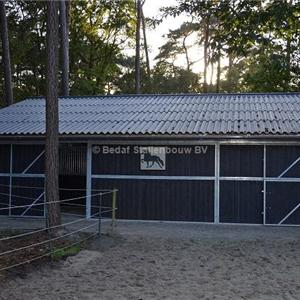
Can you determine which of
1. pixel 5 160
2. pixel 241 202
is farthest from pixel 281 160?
pixel 5 160

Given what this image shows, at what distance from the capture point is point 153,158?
15.6 meters

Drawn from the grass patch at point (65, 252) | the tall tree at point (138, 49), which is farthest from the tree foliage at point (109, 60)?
the grass patch at point (65, 252)

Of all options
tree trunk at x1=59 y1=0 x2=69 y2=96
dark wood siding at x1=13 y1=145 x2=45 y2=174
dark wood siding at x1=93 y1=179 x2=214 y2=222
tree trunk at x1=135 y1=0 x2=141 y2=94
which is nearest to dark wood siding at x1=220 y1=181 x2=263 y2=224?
dark wood siding at x1=93 y1=179 x2=214 y2=222

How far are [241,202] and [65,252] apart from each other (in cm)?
623

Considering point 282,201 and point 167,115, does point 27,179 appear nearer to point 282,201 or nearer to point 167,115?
point 167,115

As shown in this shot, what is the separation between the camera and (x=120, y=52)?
38344mm

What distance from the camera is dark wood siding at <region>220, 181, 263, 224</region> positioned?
15.0 metres

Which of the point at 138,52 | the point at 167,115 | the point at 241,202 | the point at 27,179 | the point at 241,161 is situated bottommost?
the point at 241,202

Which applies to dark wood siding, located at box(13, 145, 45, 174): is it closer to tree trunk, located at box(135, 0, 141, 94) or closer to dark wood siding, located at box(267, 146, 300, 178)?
dark wood siding, located at box(267, 146, 300, 178)

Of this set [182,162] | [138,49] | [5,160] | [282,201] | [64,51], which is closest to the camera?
[282,201]

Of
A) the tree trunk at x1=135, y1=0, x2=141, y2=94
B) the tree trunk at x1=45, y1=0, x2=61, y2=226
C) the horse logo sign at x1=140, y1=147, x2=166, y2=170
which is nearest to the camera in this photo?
the tree trunk at x1=45, y1=0, x2=61, y2=226

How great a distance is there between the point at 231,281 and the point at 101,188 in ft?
26.1

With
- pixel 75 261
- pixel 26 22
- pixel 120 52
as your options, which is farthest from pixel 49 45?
pixel 120 52

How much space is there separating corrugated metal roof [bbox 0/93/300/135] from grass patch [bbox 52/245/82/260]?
4970 millimetres
